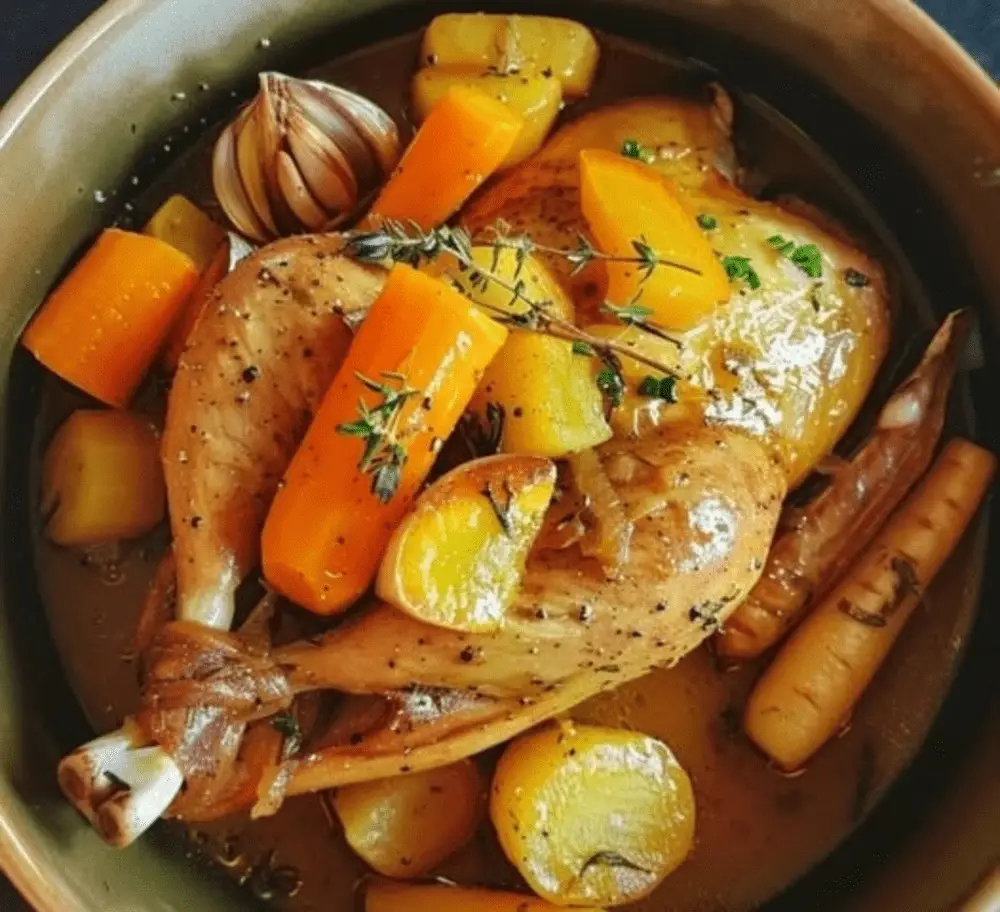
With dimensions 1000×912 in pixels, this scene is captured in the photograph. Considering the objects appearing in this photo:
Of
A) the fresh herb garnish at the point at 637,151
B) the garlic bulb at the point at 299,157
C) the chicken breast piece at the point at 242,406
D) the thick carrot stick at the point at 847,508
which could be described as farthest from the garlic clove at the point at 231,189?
the thick carrot stick at the point at 847,508

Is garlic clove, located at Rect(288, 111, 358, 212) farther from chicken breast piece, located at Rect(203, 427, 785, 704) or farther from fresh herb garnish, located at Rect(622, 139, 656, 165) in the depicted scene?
chicken breast piece, located at Rect(203, 427, 785, 704)

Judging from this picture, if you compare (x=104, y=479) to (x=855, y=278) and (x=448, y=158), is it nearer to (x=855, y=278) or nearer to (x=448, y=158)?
(x=448, y=158)

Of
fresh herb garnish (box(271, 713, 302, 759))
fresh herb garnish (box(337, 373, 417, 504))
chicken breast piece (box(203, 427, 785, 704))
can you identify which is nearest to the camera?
fresh herb garnish (box(337, 373, 417, 504))

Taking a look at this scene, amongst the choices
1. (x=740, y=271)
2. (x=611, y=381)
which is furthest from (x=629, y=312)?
(x=740, y=271)

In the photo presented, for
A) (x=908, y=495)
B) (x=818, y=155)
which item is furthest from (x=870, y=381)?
(x=818, y=155)

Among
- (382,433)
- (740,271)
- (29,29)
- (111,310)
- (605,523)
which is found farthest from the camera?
(29,29)

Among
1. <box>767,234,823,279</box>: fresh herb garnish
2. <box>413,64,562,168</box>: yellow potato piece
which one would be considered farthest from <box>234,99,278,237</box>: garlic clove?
<box>767,234,823,279</box>: fresh herb garnish

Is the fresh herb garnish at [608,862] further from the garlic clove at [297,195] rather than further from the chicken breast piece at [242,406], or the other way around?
the garlic clove at [297,195]
